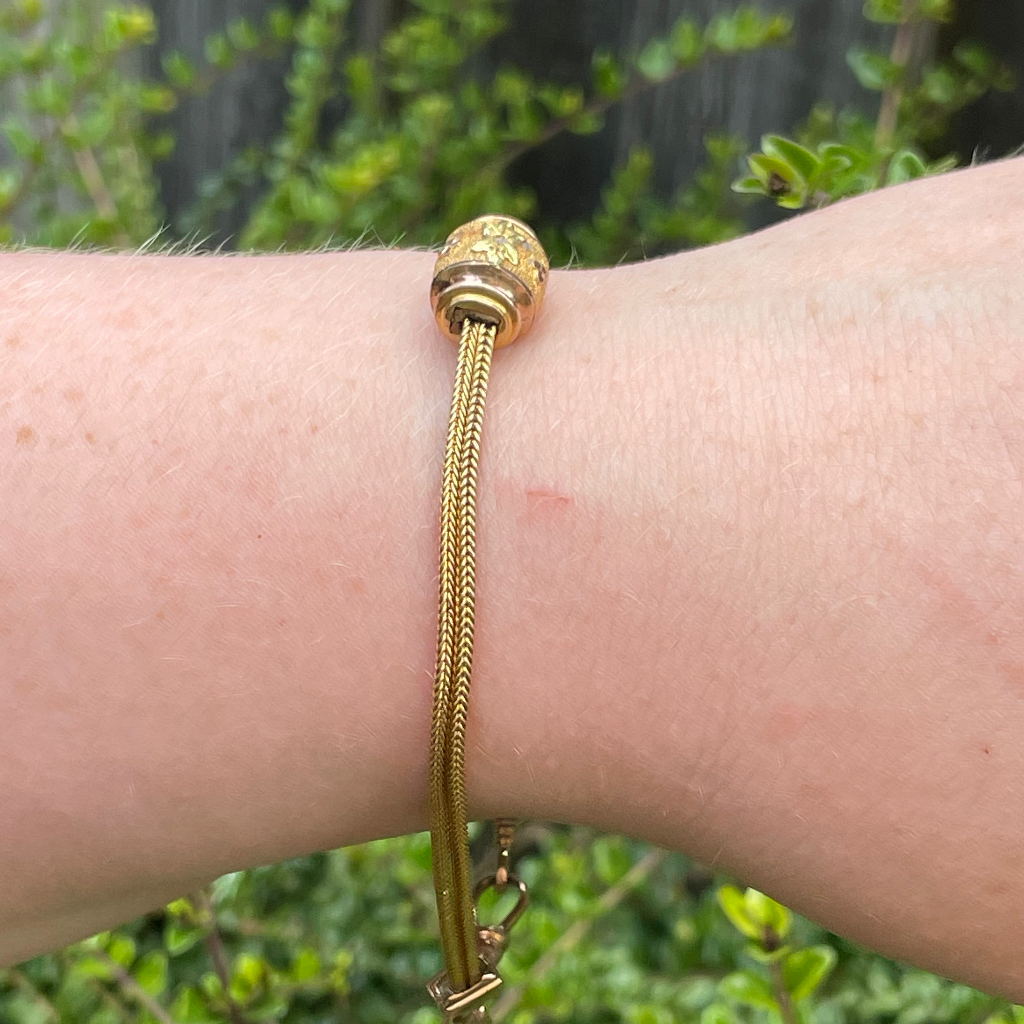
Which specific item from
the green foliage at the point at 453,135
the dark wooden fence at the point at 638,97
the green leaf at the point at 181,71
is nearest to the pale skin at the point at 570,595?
the green foliage at the point at 453,135

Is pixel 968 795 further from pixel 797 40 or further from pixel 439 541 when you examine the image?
pixel 797 40

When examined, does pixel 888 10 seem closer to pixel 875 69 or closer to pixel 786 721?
pixel 875 69

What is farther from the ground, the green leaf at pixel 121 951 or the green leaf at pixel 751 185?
the green leaf at pixel 751 185

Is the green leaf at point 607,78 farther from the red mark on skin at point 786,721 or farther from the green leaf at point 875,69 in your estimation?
the red mark on skin at point 786,721

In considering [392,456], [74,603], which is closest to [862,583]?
[392,456]

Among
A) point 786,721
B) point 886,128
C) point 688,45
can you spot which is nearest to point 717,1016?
point 786,721

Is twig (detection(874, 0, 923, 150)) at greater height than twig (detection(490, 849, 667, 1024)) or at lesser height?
greater

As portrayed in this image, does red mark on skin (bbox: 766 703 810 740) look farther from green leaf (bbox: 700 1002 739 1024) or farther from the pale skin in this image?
green leaf (bbox: 700 1002 739 1024)

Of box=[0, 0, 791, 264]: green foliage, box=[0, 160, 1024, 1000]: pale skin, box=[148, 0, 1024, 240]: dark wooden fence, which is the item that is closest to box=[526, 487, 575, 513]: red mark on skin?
box=[0, 160, 1024, 1000]: pale skin
